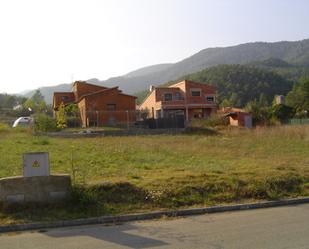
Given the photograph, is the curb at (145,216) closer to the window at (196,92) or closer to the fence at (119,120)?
the fence at (119,120)

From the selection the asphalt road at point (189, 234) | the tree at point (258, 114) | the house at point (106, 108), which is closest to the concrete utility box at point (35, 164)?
the asphalt road at point (189, 234)

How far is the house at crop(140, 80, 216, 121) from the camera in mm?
62281

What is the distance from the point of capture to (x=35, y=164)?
29.8 ft

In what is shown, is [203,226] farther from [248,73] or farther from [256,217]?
[248,73]

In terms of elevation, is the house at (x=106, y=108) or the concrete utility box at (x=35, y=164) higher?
the house at (x=106, y=108)

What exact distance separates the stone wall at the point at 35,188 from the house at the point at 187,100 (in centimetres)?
5166

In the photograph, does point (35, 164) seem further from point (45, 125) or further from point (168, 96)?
point (168, 96)

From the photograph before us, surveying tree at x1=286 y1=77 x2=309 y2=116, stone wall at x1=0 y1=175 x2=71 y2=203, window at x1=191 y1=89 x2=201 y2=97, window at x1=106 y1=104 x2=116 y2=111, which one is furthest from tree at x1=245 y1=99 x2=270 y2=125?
stone wall at x1=0 y1=175 x2=71 y2=203

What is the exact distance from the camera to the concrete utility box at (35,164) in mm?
9000

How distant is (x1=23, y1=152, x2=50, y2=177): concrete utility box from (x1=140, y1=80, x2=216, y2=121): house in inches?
2035

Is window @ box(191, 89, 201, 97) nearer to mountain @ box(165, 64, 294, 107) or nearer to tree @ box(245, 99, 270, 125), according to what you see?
tree @ box(245, 99, 270, 125)

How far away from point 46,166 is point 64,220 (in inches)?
54.0

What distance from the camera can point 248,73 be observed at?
111m

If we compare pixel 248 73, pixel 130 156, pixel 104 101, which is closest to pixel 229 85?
pixel 248 73
